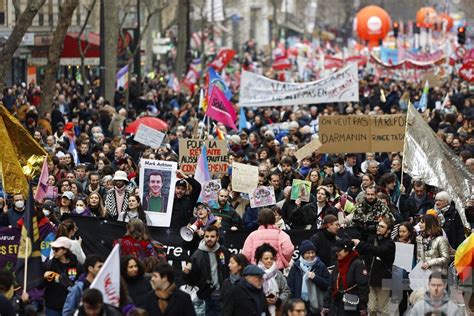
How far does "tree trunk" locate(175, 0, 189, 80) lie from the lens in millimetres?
49553

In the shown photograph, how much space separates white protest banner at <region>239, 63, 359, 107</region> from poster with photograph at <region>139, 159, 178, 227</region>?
13983mm

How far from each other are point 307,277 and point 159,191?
9.84ft

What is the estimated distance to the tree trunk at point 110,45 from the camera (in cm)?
3706

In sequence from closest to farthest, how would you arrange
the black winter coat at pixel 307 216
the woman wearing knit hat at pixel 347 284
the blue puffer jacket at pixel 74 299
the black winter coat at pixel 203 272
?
the blue puffer jacket at pixel 74 299, the woman wearing knit hat at pixel 347 284, the black winter coat at pixel 203 272, the black winter coat at pixel 307 216

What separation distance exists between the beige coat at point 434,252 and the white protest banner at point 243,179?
129 inches

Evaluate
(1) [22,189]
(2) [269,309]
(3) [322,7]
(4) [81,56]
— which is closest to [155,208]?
(1) [22,189]

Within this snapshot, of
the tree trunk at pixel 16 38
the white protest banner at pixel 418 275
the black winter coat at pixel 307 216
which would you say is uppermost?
the tree trunk at pixel 16 38

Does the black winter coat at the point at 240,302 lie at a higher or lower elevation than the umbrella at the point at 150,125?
higher

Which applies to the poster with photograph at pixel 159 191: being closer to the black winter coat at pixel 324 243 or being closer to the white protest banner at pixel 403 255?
the black winter coat at pixel 324 243

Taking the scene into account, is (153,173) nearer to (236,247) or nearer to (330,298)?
(236,247)

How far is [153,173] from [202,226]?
4.74 ft

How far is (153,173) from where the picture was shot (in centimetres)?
1585

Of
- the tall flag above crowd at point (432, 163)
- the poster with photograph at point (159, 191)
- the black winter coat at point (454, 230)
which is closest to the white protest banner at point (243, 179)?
the poster with photograph at point (159, 191)

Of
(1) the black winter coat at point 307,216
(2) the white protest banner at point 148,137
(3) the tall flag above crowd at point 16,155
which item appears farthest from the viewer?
(2) the white protest banner at point 148,137
